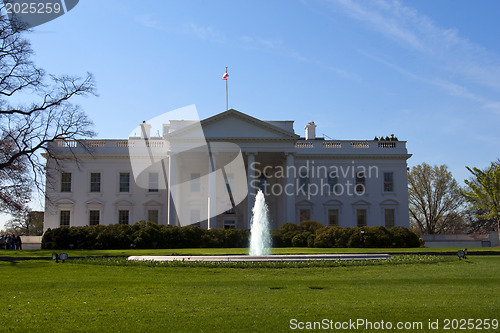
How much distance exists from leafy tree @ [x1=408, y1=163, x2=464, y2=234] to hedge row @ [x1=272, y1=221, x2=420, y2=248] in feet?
104

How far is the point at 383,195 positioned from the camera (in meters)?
50.4

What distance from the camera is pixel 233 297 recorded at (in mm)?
11203

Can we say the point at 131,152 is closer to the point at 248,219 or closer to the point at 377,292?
the point at 248,219

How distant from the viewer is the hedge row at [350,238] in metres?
35.7

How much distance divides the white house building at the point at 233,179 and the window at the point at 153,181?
10 cm

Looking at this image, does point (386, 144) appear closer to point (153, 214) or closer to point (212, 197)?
point (212, 197)

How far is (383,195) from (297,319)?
4350 centimetres

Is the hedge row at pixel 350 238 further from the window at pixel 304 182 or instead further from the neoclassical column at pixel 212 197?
the window at pixel 304 182

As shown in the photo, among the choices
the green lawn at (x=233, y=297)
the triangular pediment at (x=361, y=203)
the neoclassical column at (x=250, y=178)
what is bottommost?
the green lawn at (x=233, y=297)

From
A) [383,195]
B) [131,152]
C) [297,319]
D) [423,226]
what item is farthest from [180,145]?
[423,226]

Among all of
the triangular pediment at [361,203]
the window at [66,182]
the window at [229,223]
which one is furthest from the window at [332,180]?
the window at [66,182]

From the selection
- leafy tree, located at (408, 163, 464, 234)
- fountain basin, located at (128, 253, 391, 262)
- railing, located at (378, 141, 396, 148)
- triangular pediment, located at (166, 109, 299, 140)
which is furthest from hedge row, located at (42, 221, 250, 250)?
leafy tree, located at (408, 163, 464, 234)

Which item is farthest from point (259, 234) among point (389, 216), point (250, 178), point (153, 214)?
point (389, 216)

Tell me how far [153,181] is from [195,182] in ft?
13.6
